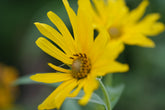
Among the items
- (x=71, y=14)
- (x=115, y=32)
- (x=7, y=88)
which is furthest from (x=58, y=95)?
(x=7, y=88)

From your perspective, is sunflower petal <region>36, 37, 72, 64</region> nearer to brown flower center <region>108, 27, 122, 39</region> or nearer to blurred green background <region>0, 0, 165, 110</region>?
brown flower center <region>108, 27, 122, 39</region>

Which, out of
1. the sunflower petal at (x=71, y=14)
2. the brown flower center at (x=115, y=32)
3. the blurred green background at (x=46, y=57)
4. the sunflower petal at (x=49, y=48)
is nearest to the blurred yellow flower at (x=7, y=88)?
the blurred green background at (x=46, y=57)

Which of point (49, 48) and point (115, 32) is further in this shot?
A: point (115, 32)

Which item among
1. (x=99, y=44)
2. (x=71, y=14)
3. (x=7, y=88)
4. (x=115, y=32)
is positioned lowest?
(x=7, y=88)

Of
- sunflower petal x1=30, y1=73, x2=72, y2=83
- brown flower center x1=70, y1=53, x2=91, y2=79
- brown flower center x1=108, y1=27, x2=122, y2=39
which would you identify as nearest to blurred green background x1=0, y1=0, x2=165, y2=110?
brown flower center x1=108, y1=27, x2=122, y2=39

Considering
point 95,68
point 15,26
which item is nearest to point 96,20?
point 95,68

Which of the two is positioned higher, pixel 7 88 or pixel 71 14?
pixel 71 14

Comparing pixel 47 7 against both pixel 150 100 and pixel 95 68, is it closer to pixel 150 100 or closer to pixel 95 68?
pixel 150 100

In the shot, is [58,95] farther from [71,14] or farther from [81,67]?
[71,14]
